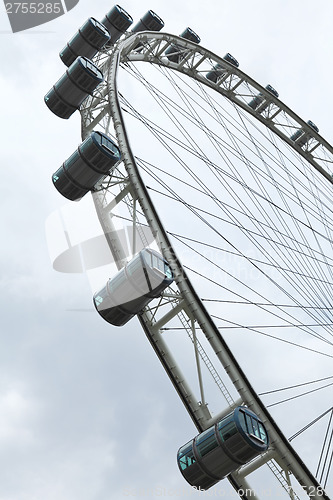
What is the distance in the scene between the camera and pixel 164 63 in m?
25.2

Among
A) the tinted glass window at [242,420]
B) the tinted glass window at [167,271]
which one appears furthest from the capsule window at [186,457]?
the tinted glass window at [167,271]

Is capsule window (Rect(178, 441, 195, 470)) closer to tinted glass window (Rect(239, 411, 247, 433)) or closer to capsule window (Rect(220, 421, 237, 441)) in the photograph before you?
capsule window (Rect(220, 421, 237, 441))

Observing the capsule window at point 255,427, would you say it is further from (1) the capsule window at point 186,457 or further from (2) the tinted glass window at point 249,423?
(1) the capsule window at point 186,457

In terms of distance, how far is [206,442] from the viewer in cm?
1138

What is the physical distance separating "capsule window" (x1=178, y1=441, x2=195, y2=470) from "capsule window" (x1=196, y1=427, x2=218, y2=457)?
216 millimetres

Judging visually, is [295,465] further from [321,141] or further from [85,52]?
[321,141]

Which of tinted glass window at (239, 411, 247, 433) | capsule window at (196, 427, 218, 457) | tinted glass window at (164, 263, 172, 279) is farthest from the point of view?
tinted glass window at (164, 263, 172, 279)

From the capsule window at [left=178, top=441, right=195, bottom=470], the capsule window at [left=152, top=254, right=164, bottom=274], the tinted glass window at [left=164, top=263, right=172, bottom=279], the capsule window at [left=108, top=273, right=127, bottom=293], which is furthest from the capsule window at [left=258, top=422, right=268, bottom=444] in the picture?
the capsule window at [left=108, top=273, right=127, bottom=293]

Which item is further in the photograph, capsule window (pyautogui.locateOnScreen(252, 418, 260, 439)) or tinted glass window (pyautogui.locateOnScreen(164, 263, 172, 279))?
tinted glass window (pyautogui.locateOnScreen(164, 263, 172, 279))

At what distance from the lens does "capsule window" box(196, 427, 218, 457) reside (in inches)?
444

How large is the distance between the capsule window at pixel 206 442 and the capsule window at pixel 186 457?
22 centimetres

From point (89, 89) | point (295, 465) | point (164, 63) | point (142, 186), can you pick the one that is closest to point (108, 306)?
point (142, 186)

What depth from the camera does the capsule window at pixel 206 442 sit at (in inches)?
444

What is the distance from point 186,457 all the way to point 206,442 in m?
0.57
